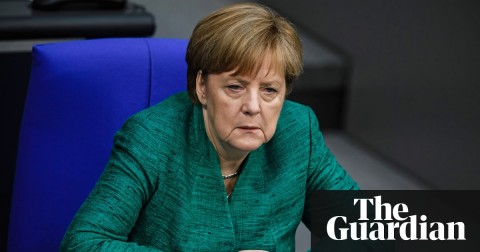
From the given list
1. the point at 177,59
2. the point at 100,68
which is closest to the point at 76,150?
the point at 100,68

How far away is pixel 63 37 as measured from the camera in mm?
2359

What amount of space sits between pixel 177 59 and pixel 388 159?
83.3 inches

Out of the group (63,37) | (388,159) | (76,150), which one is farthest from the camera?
(388,159)

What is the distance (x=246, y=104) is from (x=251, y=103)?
0.01 meters

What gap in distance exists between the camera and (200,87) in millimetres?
1476

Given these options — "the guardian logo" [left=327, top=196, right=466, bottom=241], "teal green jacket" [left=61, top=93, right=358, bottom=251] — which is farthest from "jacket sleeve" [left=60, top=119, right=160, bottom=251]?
"the guardian logo" [left=327, top=196, right=466, bottom=241]

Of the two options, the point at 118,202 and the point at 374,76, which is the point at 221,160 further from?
the point at 374,76

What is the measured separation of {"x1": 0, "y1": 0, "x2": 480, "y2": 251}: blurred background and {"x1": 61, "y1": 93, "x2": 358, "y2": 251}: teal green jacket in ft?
2.84

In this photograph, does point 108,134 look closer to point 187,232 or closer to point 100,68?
point 100,68

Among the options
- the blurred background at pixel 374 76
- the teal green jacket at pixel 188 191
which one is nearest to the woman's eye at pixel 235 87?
the teal green jacket at pixel 188 191

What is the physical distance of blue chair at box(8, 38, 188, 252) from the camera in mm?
1649

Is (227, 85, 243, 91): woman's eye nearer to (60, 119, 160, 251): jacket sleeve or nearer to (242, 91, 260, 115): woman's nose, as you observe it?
(242, 91, 260, 115): woman's nose

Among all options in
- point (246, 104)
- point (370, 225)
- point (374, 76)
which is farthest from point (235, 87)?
point (374, 76)

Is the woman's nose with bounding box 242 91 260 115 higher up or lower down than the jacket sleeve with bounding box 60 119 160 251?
higher up
